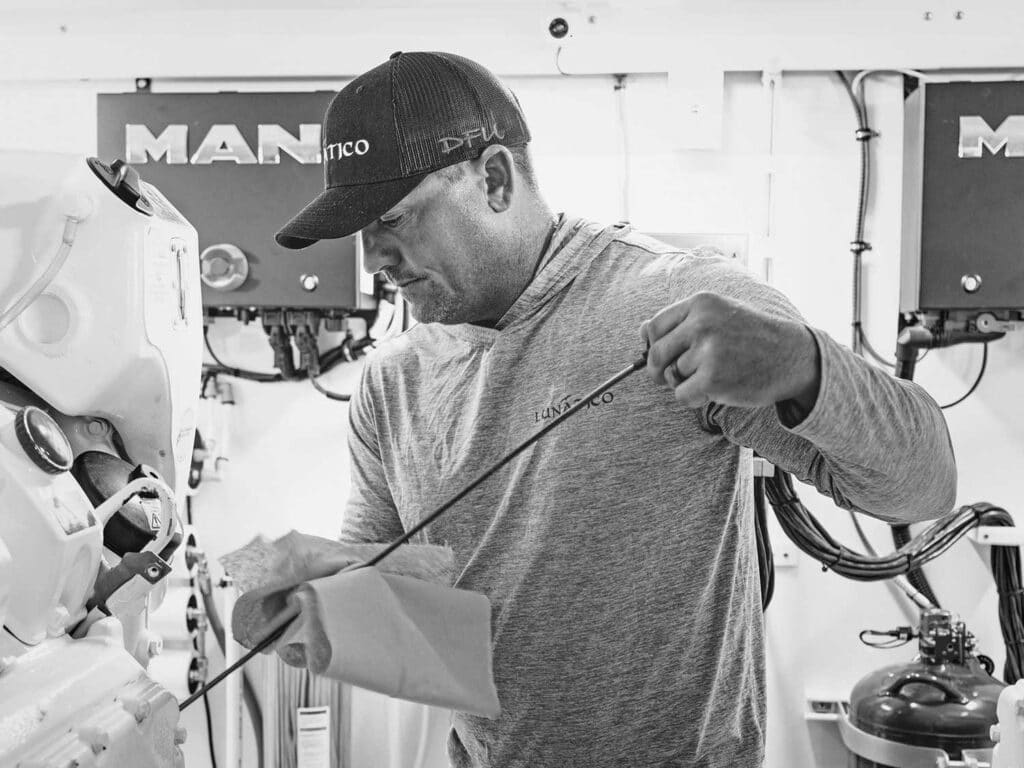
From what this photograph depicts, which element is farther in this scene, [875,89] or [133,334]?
[875,89]

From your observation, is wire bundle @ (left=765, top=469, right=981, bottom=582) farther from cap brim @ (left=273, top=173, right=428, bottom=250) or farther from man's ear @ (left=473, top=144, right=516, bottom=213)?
cap brim @ (left=273, top=173, right=428, bottom=250)

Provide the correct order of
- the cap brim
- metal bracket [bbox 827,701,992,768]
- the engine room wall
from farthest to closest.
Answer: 1. the engine room wall
2. metal bracket [bbox 827,701,992,768]
3. the cap brim

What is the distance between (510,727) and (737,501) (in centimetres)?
40

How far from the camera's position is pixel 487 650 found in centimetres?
119

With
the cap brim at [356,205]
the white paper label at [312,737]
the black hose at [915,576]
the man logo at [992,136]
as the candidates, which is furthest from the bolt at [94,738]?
the man logo at [992,136]

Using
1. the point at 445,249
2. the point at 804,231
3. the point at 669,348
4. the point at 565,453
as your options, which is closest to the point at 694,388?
the point at 669,348

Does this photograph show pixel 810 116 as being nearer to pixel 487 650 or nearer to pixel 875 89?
pixel 875 89

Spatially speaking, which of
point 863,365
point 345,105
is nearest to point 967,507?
point 863,365

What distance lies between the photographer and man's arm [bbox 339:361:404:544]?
153 centimetres

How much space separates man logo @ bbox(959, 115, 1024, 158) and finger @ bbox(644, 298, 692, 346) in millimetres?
2039

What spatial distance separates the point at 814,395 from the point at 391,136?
1.92 ft

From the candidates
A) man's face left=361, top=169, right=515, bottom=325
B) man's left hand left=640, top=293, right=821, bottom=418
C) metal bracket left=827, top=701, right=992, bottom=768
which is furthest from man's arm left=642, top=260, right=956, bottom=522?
metal bracket left=827, top=701, right=992, bottom=768

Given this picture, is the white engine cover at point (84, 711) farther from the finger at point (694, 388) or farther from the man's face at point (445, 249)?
the finger at point (694, 388)

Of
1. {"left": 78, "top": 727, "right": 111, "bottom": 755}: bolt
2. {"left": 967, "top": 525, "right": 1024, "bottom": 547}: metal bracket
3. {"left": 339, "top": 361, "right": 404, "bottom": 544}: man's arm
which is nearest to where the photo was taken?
{"left": 78, "top": 727, "right": 111, "bottom": 755}: bolt
